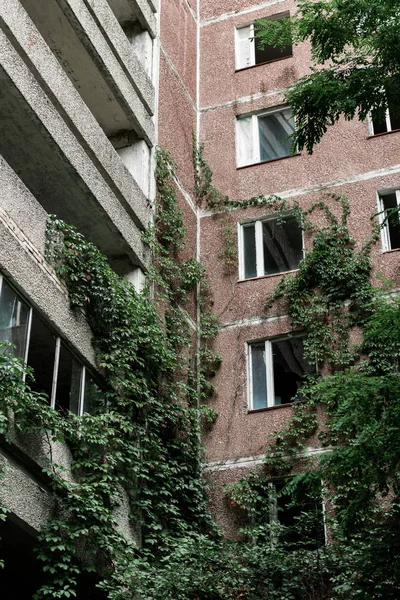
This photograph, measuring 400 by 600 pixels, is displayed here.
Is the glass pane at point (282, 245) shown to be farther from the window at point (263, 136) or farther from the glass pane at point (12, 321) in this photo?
the glass pane at point (12, 321)

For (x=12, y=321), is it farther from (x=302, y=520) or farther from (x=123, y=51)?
(x=123, y=51)

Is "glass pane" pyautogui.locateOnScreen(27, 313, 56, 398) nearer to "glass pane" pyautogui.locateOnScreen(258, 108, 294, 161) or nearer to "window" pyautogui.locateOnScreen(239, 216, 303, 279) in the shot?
"window" pyautogui.locateOnScreen(239, 216, 303, 279)

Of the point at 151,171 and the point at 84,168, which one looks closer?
the point at 84,168

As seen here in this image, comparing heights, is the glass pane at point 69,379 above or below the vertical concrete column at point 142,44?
below

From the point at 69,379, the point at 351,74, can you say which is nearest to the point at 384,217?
the point at 351,74

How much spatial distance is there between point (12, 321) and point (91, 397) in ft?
8.58

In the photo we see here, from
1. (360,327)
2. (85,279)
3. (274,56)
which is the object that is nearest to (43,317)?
(85,279)

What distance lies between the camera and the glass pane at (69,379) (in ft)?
49.0

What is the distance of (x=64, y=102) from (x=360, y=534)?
9229 mm

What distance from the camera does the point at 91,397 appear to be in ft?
50.5

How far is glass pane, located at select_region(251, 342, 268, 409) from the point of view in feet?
62.6

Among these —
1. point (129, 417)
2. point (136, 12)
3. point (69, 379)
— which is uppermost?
point (136, 12)

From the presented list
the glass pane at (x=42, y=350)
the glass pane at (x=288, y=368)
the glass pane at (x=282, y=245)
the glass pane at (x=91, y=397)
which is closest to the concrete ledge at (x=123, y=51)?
the glass pane at (x=282, y=245)

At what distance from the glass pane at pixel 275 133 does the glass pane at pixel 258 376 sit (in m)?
5.42
